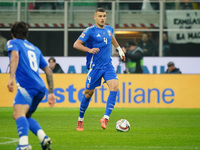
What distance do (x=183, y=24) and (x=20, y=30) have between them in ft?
51.3

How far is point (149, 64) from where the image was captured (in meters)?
22.0

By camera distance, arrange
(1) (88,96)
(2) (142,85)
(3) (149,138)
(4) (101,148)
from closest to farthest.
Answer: (4) (101,148)
(3) (149,138)
(1) (88,96)
(2) (142,85)

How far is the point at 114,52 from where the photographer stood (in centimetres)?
2250

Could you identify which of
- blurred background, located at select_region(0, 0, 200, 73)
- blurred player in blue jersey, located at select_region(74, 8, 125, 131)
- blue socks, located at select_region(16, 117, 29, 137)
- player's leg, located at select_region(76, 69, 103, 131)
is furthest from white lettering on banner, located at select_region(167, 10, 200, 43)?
blue socks, located at select_region(16, 117, 29, 137)

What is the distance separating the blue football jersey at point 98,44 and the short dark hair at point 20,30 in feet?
12.8

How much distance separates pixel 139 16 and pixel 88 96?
11.7 m

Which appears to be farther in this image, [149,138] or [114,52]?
[114,52]

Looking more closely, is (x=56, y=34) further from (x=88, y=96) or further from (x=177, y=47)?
(x=88, y=96)

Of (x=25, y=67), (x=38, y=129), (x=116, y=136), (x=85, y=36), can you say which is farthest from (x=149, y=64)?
(x=25, y=67)

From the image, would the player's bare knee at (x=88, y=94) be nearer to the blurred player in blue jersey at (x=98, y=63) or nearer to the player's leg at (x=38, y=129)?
the blurred player in blue jersey at (x=98, y=63)

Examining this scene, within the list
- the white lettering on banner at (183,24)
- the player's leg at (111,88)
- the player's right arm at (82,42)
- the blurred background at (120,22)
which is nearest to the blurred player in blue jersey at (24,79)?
the player's right arm at (82,42)

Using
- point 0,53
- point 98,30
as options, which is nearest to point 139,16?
point 0,53

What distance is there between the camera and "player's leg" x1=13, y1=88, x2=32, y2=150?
7250 millimetres

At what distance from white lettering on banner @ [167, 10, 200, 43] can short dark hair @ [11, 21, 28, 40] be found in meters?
15.4
